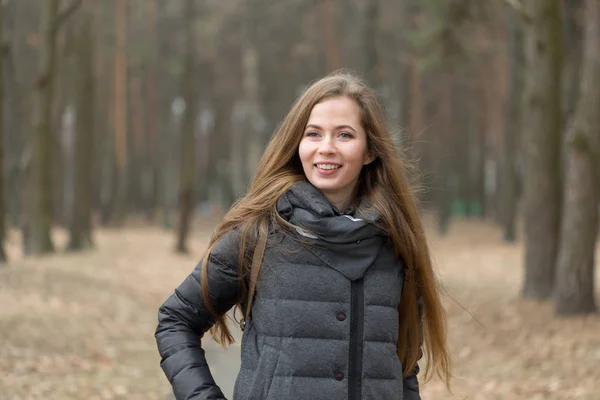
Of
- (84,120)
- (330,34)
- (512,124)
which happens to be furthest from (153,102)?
(512,124)

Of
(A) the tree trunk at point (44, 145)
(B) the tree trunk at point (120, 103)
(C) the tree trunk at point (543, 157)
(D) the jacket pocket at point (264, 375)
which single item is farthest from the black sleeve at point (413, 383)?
(B) the tree trunk at point (120, 103)

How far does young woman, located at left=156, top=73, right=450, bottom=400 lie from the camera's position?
2701 mm

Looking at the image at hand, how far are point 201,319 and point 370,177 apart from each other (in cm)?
82

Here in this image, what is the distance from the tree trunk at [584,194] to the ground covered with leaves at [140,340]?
35 centimetres

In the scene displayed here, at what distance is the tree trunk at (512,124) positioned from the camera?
23620 mm

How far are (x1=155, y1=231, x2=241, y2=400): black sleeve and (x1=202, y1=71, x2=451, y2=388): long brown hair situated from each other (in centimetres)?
4

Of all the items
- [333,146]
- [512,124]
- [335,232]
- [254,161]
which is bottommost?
[254,161]

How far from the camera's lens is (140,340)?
10.1 metres

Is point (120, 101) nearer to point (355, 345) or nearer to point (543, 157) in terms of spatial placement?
point (543, 157)

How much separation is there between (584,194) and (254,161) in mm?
25795

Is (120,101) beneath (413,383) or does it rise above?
above

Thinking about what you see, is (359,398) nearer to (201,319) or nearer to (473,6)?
(201,319)

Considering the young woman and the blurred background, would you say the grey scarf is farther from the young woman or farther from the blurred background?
the blurred background

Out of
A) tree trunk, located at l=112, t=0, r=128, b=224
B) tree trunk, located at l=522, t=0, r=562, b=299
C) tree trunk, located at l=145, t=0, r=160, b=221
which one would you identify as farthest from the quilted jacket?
tree trunk, located at l=145, t=0, r=160, b=221
